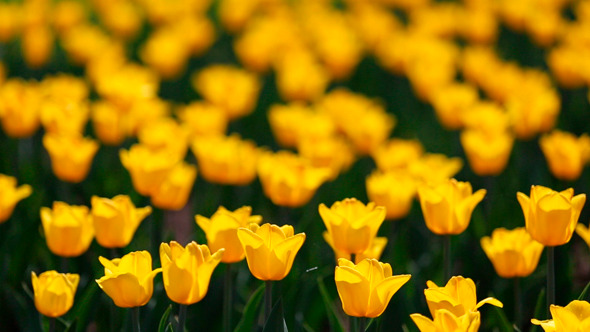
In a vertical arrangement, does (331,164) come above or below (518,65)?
above

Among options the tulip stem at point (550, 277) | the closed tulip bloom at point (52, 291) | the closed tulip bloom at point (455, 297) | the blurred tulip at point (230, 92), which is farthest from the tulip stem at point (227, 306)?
the blurred tulip at point (230, 92)

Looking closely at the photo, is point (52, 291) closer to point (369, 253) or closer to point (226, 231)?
point (226, 231)

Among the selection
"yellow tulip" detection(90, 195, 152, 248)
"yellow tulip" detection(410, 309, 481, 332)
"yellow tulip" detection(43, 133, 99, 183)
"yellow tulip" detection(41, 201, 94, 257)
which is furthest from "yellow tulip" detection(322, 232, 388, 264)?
"yellow tulip" detection(43, 133, 99, 183)

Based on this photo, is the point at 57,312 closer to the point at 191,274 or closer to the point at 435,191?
the point at 191,274

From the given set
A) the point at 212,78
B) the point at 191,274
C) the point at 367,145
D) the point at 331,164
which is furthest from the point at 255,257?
the point at 212,78

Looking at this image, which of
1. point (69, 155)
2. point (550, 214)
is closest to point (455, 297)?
point (550, 214)

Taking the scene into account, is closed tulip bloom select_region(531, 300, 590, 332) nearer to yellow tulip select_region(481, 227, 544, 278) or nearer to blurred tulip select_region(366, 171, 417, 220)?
yellow tulip select_region(481, 227, 544, 278)

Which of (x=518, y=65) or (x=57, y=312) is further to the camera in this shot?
(x=518, y=65)
